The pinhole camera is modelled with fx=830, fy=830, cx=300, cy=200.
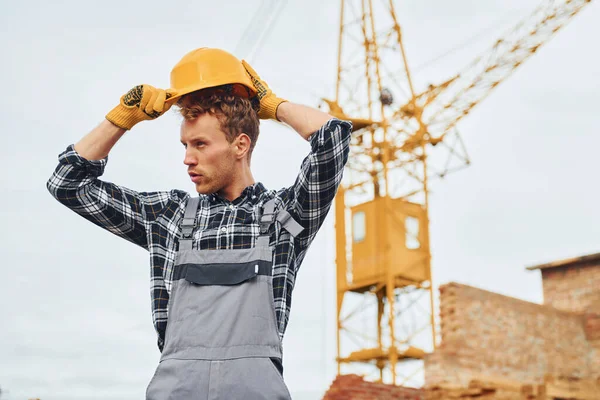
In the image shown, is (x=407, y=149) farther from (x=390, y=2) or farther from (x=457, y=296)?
(x=457, y=296)

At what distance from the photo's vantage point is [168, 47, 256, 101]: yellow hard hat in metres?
2.38

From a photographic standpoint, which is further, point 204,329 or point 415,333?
point 415,333

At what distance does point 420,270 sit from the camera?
27844 mm

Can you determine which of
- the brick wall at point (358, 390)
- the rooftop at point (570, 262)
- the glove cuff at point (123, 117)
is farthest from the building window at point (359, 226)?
the glove cuff at point (123, 117)

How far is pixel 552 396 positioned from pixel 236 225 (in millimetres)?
8842

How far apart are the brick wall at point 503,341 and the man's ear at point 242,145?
14933mm

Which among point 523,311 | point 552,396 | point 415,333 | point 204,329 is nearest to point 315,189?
point 204,329

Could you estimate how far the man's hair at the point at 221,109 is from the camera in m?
2.38

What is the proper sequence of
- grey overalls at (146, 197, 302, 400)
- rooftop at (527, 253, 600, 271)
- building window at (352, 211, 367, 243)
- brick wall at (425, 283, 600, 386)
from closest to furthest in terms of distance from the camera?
grey overalls at (146, 197, 302, 400)
brick wall at (425, 283, 600, 386)
rooftop at (527, 253, 600, 271)
building window at (352, 211, 367, 243)

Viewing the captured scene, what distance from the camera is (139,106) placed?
2.35 metres

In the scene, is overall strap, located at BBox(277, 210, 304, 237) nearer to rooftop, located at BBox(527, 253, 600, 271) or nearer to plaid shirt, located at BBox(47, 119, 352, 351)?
plaid shirt, located at BBox(47, 119, 352, 351)

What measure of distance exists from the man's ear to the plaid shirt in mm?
111

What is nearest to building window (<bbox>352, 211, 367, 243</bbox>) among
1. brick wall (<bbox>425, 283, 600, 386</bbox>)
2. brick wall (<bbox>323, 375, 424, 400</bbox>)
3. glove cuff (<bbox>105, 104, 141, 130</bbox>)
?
brick wall (<bbox>425, 283, 600, 386</bbox>)

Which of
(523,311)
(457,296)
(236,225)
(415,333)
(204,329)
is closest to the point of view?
(204,329)
